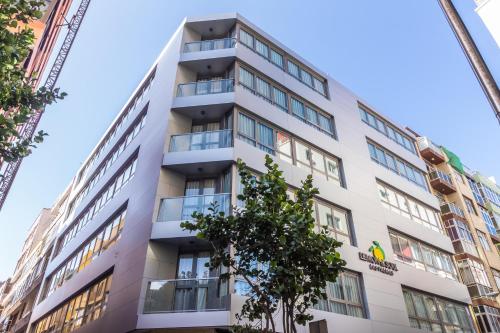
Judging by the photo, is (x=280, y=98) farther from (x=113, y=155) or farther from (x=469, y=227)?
(x=469, y=227)

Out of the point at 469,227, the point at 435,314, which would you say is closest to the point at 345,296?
the point at 435,314

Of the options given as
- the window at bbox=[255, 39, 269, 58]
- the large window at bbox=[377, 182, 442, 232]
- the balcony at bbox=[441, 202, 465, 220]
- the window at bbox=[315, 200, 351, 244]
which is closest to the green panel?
the balcony at bbox=[441, 202, 465, 220]

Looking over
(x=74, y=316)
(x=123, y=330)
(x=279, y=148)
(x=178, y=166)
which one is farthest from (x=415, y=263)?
(x=74, y=316)

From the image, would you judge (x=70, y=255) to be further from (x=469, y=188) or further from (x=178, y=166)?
(x=469, y=188)

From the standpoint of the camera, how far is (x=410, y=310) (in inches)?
701

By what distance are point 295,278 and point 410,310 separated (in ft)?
42.1

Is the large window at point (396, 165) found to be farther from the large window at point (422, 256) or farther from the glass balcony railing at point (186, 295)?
the glass balcony railing at point (186, 295)

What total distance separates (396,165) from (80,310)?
19606mm

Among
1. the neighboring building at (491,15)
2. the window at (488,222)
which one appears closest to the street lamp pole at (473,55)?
the neighboring building at (491,15)

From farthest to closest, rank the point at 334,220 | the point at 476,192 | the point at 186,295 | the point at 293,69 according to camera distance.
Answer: the point at 476,192, the point at 293,69, the point at 334,220, the point at 186,295

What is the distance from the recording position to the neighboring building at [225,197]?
45.3ft

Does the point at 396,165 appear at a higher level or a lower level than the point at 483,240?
higher

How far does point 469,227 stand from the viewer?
1079 inches

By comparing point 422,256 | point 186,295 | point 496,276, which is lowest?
point 186,295
